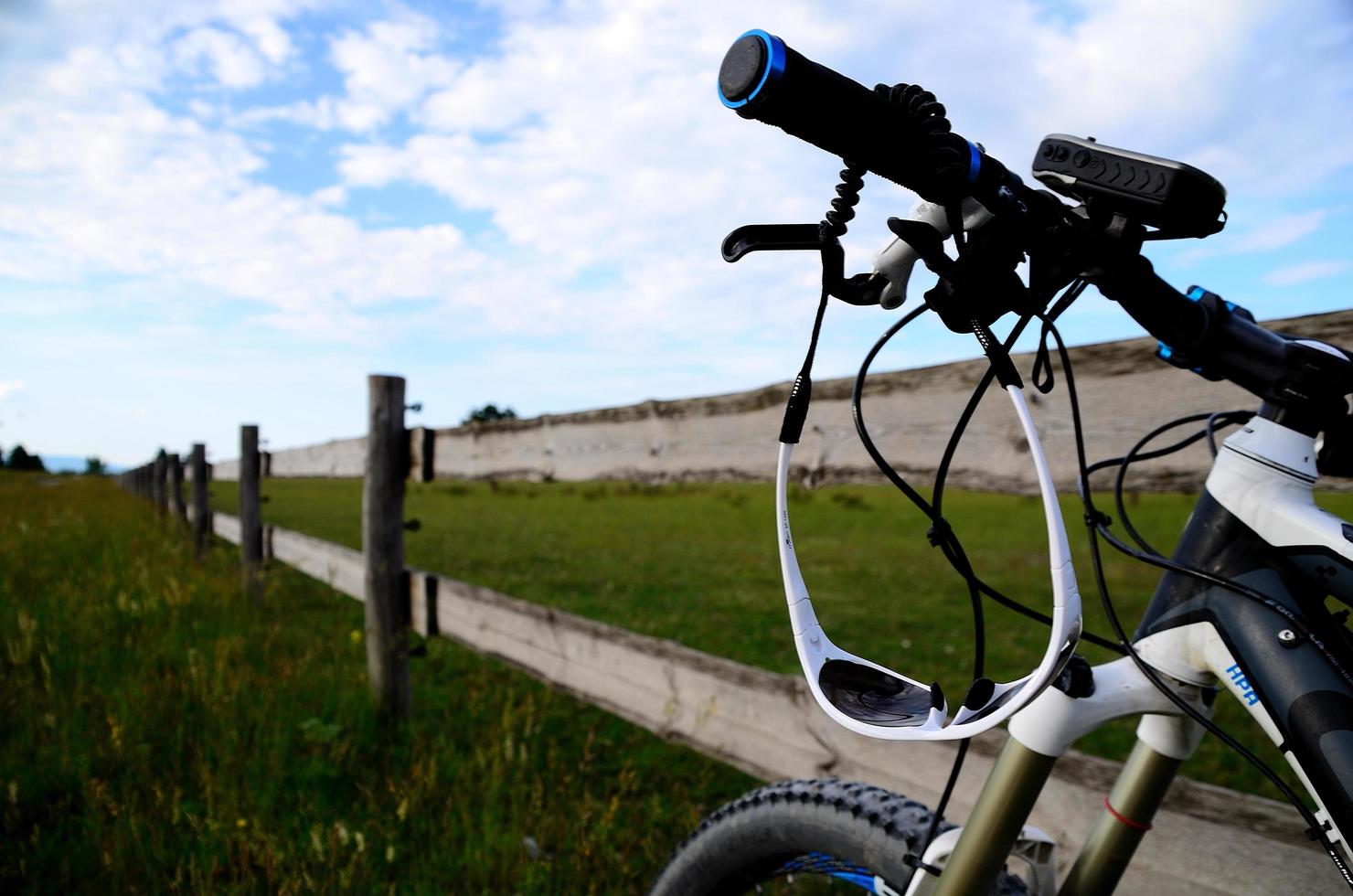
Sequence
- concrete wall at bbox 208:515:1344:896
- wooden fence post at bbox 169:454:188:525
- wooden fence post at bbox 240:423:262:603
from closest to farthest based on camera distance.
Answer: concrete wall at bbox 208:515:1344:896 < wooden fence post at bbox 240:423:262:603 < wooden fence post at bbox 169:454:188:525

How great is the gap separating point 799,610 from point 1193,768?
3.81m

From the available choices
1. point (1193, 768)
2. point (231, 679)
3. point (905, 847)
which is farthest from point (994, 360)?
point (1193, 768)

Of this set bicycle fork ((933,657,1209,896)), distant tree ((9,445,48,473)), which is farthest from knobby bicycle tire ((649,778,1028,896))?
distant tree ((9,445,48,473))

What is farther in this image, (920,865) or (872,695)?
(920,865)

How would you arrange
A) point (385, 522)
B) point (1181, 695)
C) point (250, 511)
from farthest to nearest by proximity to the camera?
point (250, 511), point (385, 522), point (1181, 695)

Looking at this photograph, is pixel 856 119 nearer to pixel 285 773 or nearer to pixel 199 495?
pixel 285 773

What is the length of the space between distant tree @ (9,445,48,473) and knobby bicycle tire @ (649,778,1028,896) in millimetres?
65150

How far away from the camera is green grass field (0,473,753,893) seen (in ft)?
7.21

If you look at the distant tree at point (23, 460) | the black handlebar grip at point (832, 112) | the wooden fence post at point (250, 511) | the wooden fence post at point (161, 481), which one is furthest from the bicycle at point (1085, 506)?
the distant tree at point (23, 460)

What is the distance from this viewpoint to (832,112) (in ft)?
2.06

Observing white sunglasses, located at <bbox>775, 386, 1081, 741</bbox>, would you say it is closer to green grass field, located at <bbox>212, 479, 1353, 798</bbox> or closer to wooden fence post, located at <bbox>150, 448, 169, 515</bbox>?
green grass field, located at <bbox>212, 479, 1353, 798</bbox>

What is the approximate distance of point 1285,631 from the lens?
2.81ft

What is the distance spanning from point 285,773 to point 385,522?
4.12ft

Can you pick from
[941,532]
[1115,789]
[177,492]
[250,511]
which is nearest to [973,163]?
[941,532]
